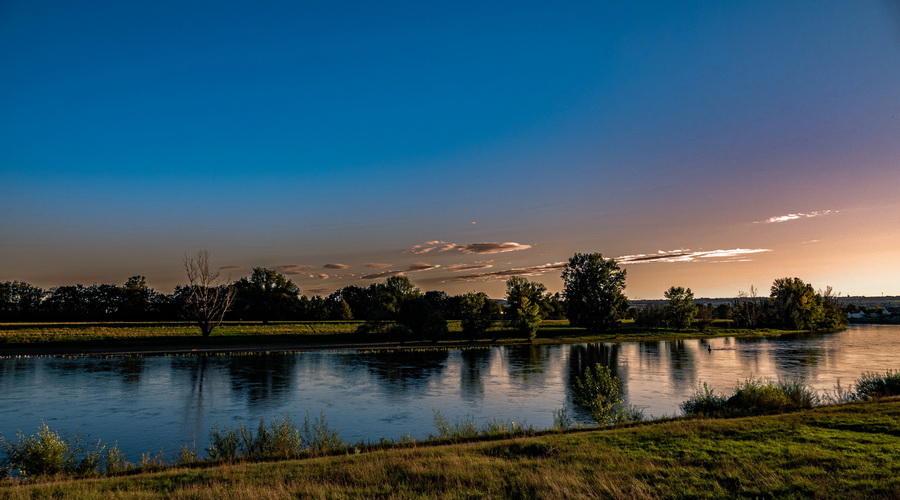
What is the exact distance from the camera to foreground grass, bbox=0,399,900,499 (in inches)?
422

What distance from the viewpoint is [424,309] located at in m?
75.3

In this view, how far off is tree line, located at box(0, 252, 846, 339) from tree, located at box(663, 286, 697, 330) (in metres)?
0.20

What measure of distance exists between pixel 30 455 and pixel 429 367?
114ft

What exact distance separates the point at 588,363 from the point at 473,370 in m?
12.7

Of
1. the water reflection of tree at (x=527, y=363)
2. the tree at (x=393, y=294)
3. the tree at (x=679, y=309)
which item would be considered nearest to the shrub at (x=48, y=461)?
the water reflection of tree at (x=527, y=363)

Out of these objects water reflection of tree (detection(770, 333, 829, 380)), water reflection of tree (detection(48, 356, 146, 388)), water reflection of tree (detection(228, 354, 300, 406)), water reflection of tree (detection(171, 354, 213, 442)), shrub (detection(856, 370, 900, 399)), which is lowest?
water reflection of tree (detection(770, 333, 829, 380))

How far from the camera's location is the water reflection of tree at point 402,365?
38.7 metres

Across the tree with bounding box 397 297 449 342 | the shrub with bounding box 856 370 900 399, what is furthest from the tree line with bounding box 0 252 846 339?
the shrub with bounding box 856 370 900 399

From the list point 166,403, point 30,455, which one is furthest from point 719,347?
point 30,455

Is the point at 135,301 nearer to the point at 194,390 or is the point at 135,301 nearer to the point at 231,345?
the point at 231,345

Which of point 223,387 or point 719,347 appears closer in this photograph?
point 223,387

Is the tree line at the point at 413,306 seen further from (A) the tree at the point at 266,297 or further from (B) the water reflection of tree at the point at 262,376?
(B) the water reflection of tree at the point at 262,376

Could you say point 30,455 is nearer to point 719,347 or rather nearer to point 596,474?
point 596,474

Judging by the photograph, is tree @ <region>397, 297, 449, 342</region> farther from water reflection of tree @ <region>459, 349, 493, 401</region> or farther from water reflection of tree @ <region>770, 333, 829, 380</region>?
water reflection of tree @ <region>770, 333, 829, 380</region>
